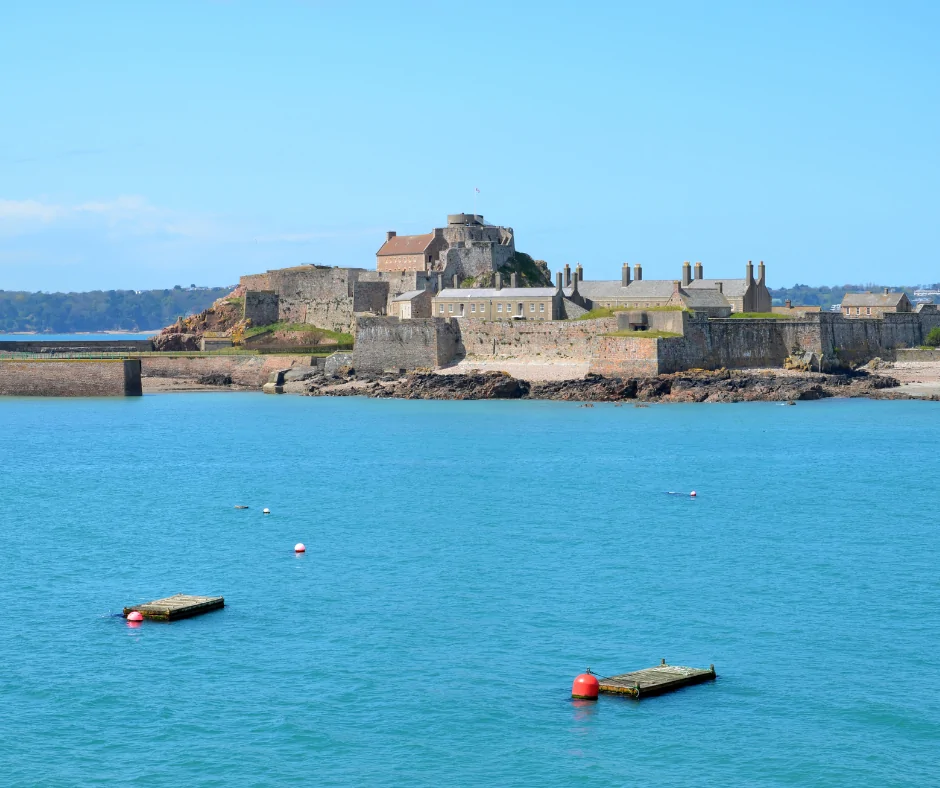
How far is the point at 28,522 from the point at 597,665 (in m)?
17.5

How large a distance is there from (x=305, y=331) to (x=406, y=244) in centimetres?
779

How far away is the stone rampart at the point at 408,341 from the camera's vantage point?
68.8m

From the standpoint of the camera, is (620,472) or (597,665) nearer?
(597,665)

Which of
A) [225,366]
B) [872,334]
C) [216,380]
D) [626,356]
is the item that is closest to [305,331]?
[225,366]

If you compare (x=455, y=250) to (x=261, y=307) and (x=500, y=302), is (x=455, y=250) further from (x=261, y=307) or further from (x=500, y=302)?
(x=261, y=307)

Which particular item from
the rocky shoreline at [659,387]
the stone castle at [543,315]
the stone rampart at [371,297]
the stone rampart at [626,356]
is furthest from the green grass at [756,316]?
the stone rampart at [371,297]

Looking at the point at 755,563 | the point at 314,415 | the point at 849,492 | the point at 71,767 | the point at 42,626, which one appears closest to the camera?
the point at 71,767

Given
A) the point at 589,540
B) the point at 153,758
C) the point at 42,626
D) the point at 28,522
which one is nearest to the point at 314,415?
the point at 28,522

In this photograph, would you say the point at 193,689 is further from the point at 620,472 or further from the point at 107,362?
the point at 107,362

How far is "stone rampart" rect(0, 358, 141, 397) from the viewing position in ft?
224

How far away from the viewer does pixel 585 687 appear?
17.2m

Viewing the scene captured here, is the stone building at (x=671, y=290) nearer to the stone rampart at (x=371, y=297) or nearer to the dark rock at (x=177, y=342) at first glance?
the stone rampart at (x=371, y=297)

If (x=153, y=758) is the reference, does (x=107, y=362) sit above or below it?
above

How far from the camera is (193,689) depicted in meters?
18.0
